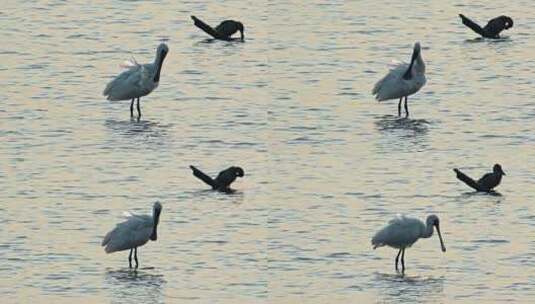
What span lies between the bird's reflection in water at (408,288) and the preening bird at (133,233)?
2655mm

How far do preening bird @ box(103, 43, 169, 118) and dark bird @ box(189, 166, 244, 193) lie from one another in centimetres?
493

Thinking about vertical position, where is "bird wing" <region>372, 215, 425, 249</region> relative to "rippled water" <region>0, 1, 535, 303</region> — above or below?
above

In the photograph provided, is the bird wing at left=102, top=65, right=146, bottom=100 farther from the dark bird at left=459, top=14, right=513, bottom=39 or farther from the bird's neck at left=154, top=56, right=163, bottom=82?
the dark bird at left=459, top=14, right=513, bottom=39

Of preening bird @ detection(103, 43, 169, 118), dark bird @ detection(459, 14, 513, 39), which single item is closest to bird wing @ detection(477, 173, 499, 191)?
preening bird @ detection(103, 43, 169, 118)

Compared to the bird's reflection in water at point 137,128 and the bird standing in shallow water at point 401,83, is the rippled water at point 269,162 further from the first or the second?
the bird standing in shallow water at point 401,83

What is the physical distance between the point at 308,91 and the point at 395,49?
5.38 meters

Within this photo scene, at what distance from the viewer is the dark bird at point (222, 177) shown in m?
26.6

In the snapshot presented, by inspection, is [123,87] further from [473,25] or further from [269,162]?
[473,25]

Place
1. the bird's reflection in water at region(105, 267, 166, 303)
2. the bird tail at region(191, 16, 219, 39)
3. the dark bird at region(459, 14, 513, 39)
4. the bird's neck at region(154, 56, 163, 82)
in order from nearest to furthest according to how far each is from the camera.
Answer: the bird's reflection in water at region(105, 267, 166, 303) < the bird's neck at region(154, 56, 163, 82) < the dark bird at region(459, 14, 513, 39) < the bird tail at region(191, 16, 219, 39)

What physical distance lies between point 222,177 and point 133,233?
10.9 feet

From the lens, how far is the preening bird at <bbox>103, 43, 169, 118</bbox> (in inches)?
1239

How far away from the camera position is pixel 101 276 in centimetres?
2236

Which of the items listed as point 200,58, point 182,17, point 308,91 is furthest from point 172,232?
point 182,17

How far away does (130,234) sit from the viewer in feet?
76.8
